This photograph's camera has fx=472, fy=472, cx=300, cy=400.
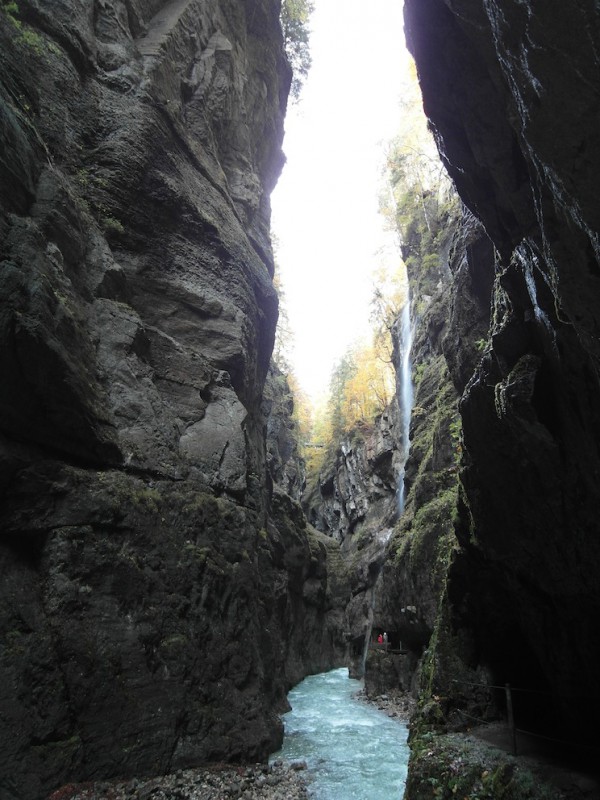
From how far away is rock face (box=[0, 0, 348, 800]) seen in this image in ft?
20.7

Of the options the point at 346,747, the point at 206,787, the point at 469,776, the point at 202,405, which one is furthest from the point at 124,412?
the point at 346,747

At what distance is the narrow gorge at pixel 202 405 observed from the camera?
16.9 feet

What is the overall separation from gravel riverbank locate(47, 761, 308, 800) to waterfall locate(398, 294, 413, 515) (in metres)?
19.4

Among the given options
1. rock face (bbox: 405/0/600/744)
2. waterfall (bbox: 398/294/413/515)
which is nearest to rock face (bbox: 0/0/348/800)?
rock face (bbox: 405/0/600/744)

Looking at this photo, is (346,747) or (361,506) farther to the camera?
(361,506)

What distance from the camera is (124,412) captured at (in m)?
8.65

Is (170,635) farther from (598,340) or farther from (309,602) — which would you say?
(309,602)

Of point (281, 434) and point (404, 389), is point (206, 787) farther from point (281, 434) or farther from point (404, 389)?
point (281, 434)

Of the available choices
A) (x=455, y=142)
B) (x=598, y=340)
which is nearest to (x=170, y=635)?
(x=598, y=340)

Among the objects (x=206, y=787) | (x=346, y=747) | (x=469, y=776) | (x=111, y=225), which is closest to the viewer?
(x=469, y=776)

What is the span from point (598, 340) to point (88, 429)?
23.0 ft

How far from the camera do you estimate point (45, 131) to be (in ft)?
32.4

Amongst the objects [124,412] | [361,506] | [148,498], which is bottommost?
[148,498]

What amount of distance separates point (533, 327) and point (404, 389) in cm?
2306
